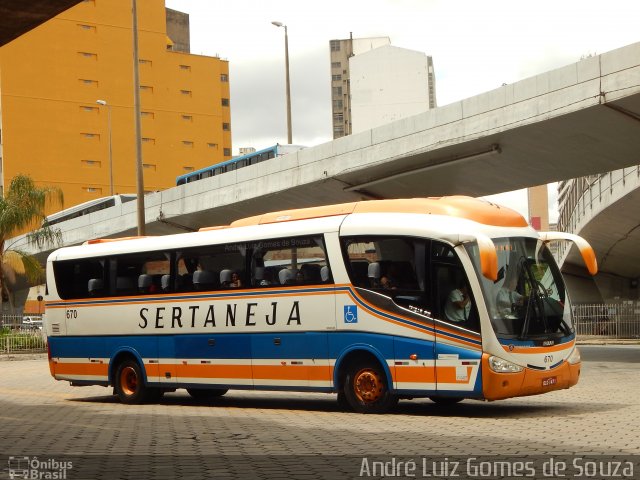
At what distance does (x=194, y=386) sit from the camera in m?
18.4

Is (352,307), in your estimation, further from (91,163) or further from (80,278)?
(91,163)

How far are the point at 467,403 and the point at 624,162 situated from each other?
1330 cm

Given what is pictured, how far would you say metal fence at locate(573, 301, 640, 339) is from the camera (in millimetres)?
45406

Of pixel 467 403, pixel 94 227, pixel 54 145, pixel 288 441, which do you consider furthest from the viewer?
→ pixel 54 145

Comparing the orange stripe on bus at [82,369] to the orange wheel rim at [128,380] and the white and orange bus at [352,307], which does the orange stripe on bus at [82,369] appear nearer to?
the white and orange bus at [352,307]

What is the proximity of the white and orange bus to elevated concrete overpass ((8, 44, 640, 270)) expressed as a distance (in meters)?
8.77

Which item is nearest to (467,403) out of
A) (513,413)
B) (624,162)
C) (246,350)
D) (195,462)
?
(513,413)

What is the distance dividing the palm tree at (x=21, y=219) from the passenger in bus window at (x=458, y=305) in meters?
34.8

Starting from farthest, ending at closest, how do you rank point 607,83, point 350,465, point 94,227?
point 94,227 → point 607,83 → point 350,465

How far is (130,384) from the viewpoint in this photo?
64.3 feet

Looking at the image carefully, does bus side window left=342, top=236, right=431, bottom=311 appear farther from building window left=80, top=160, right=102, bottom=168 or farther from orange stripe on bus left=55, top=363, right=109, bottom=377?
building window left=80, top=160, right=102, bottom=168

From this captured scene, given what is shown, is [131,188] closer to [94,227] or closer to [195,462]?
[94,227]

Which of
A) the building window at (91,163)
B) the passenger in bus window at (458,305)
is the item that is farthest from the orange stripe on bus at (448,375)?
the building window at (91,163)

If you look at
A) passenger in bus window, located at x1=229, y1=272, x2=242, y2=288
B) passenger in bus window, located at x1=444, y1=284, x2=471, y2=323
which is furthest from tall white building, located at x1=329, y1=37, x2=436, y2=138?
passenger in bus window, located at x1=444, y1=284, x2=471, y2=323
